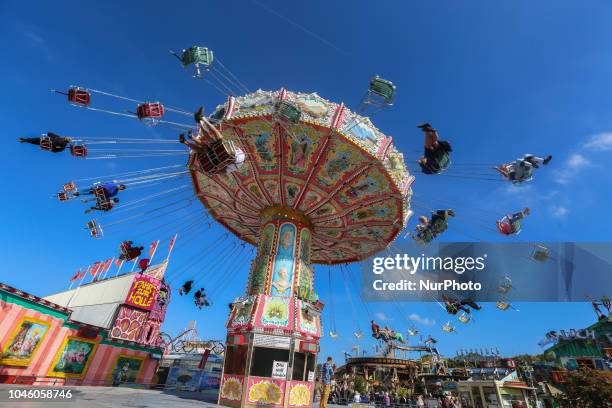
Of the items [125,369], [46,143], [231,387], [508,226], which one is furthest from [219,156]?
[125,369]

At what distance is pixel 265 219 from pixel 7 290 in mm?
12952

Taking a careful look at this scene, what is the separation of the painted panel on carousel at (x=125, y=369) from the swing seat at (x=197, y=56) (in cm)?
2232

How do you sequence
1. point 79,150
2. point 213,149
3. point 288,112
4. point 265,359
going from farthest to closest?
point 265,359 < point 79,150 < point 288,112 < point 213,149

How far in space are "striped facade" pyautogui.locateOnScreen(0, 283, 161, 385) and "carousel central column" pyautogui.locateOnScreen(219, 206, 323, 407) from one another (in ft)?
35.6

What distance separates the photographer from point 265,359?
48.0 ft

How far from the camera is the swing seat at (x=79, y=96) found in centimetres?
1141

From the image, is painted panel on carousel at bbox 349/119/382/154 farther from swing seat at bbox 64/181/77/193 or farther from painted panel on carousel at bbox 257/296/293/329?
swing seat at bbox 64/181/77/193

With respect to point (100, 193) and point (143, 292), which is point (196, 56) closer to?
point (100, 193)

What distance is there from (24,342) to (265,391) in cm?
1327

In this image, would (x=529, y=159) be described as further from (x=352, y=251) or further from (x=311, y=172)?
(x=352, y=251)

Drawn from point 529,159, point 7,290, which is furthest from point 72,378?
point 529,159

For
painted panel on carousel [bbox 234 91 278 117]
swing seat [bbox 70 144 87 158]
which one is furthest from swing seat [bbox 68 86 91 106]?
painted panel on carousel [bbox 234 91 278 117]

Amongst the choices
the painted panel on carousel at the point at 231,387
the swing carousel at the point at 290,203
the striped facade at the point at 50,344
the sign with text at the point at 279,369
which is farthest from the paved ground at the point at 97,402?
the striped facade at the point at 50,344

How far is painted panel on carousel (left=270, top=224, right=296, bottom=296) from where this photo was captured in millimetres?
16672
